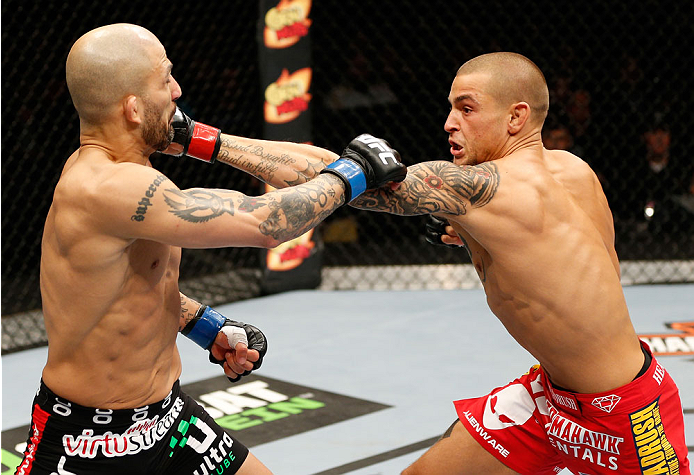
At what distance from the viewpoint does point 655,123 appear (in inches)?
239

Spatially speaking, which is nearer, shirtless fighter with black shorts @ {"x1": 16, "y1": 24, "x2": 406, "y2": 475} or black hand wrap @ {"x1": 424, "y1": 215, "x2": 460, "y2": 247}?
shirtless fighter with black shorts @ {"x1": 16, "y1": 24, "x2": 406, "y2": 475}

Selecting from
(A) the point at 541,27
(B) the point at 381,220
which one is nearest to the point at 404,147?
(B) the point at 381,220

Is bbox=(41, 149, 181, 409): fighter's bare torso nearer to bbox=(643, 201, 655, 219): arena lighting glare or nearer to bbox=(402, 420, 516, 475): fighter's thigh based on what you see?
bbox=(402, 420, 516, 475): fighter's thigh

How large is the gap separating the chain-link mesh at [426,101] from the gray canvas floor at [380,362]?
0.55 m

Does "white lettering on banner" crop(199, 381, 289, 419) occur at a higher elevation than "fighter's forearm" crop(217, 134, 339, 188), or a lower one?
lower

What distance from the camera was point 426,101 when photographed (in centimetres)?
617

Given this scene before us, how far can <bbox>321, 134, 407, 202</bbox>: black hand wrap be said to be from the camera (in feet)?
5.98

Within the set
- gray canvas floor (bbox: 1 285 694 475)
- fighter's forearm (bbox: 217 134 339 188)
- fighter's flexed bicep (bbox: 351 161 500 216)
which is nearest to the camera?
fighter's flexed bicep (bbox: 351 161 500 216)

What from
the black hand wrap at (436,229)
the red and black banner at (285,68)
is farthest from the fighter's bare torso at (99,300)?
the red and black banner at (285,68)

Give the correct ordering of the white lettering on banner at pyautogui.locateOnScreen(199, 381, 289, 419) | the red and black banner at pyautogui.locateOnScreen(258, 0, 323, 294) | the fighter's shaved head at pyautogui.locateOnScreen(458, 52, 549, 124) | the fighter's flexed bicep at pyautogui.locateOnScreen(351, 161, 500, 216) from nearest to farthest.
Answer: the fighter's flexed bicep at pyautogui.locateOnScreen(351, 161, 500, 216) → the fighter's shaved head at pyautogui.locateOnScreen(458, 52, 549, 124) → the white lettering on banner at pyautogui.locateOnScreen(199, 381, 289, 419) → the red and black banner at pyautogui.locateOnScreen(258, 0, 323, 294)

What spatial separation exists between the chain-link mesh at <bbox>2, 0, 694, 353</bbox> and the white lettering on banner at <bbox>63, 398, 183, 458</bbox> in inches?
146

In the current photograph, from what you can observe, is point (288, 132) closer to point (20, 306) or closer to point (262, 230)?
point (20, 306)

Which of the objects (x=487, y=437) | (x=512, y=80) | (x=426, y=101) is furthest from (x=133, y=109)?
(x=426, y=101)

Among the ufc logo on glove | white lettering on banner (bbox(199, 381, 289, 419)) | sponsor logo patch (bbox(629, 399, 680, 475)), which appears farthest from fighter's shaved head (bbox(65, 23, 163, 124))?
white lettering on banner (bbox(199, 381, 289, 419))
